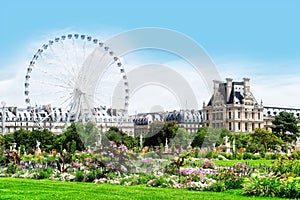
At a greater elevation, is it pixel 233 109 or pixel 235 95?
pixel 235 95

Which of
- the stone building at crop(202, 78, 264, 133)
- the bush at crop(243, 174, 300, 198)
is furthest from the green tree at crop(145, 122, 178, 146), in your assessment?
the stone building at crop(202, 78, 264, 133)

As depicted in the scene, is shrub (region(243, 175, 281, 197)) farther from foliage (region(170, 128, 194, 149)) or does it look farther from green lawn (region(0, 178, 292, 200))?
foliage (region(170, 128, 194, 149))

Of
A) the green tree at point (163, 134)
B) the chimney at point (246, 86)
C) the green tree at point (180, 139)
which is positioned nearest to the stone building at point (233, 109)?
the chimney at point (246, 86)

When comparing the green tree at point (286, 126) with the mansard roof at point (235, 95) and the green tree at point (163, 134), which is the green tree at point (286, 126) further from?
the green tree at point (163, 134)

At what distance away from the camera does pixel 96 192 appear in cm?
1152

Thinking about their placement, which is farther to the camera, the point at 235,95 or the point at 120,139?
the point at 235,95

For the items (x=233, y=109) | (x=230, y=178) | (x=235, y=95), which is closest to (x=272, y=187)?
(x=230, y=178)

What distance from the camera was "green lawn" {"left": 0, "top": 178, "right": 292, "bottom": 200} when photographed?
10602 mm

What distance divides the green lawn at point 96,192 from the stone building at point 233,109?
76.9 meters

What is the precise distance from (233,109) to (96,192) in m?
79.2

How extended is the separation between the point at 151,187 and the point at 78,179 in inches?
105

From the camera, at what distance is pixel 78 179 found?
1448 centimetres

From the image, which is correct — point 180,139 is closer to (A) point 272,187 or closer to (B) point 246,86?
(A) point 272,187

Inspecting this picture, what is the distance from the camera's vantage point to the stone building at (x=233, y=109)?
294ft
